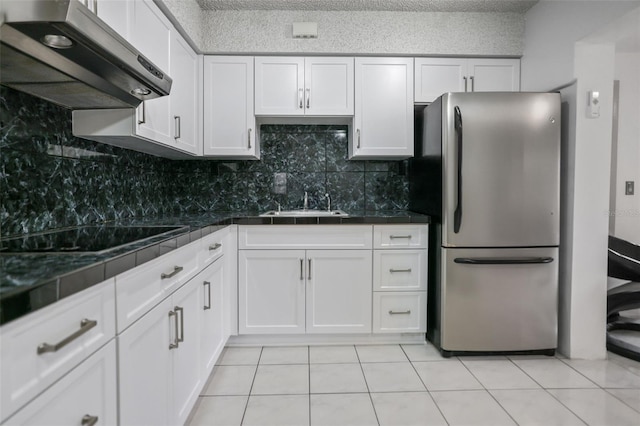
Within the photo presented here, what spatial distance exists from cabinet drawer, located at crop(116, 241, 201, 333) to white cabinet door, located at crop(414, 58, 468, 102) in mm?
2077

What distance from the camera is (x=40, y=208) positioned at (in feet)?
5.08

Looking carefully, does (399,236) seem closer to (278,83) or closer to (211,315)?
(211,315)

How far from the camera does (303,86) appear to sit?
269cm

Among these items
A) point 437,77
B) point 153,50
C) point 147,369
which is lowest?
point 147,369

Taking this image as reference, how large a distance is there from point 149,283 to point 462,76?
2611mm

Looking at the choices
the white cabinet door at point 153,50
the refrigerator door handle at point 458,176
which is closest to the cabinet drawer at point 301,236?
the refrigerator door handle at point 458,176

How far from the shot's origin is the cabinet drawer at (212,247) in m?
1.81

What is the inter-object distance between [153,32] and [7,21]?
0.99 m

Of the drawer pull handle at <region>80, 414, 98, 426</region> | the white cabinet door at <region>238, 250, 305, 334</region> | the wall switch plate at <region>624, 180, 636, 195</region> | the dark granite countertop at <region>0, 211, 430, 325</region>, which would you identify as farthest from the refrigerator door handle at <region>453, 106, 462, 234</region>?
the drawer pull handle at <region>80, 414, 98, 426</region>

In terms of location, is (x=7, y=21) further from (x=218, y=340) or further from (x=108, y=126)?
(x=218, y=340)

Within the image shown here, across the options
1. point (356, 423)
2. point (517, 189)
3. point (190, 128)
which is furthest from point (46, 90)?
point (517, 189)

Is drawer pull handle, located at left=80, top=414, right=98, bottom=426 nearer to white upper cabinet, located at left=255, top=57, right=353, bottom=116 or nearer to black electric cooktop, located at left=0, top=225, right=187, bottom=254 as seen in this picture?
black electric cooktop, located at left=0, top=225, right=187, bottom=254

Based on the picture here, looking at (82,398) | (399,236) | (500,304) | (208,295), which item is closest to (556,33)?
(399,236)

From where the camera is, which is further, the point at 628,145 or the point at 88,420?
the point at 628,145
